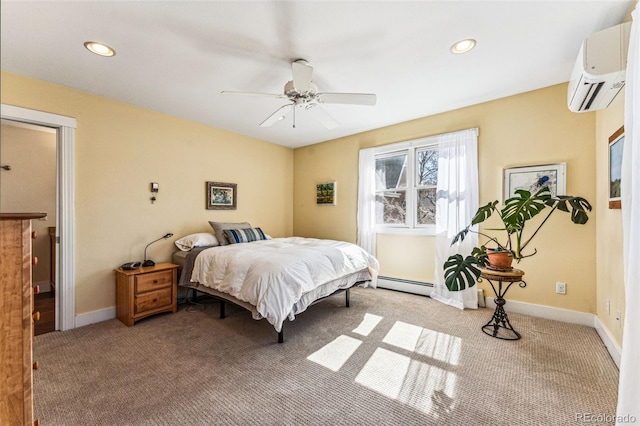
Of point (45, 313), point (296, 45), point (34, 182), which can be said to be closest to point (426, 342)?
point (296, 45)

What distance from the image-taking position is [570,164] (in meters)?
2.75

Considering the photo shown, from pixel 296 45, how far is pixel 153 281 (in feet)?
9.39

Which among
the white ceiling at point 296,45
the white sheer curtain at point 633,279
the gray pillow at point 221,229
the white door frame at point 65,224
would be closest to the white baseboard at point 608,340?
the white sheer curtain at point 633,279

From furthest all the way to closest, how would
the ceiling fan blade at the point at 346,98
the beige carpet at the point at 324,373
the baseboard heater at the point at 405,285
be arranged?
the baseboard heater at the point at 405,285
the ceiling fan blade at the point at 346,98
the beige carpet at the point at 324,373

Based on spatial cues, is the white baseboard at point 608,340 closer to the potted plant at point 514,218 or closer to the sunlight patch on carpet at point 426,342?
the potted plant at point 514,218

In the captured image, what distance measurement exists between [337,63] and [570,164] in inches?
104

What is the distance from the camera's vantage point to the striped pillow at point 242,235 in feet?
11.8

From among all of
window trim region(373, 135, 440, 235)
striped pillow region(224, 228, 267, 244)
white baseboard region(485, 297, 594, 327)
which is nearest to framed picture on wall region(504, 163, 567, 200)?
window trim region(373, 135, 440, 235)

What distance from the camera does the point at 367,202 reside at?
424cm

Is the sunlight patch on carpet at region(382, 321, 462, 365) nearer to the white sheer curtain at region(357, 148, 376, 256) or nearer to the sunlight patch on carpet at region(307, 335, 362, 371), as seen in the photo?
the sunlight patch on carpet at region(307, 335, 362, 371)

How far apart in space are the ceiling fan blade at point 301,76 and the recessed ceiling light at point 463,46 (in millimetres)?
1201

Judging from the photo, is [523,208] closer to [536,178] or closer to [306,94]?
[536,178]

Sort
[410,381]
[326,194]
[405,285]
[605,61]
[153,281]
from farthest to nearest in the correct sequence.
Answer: [326,194] → [405,285] → [153,281] → [410,381] → [605,61]

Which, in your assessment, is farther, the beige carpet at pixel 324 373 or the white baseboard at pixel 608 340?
the white baseboard at pixel 608 340
